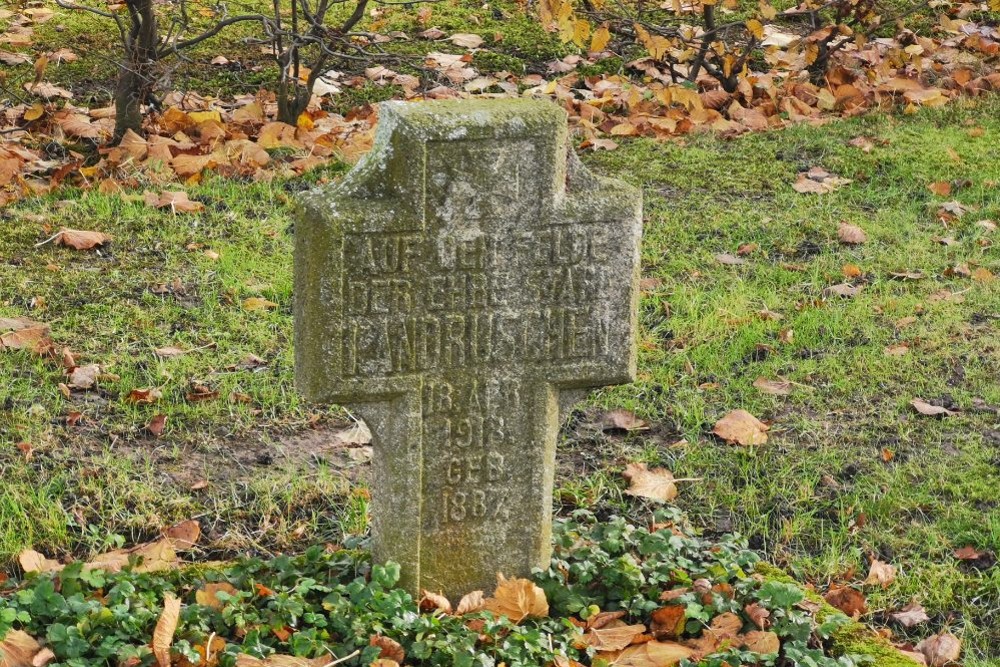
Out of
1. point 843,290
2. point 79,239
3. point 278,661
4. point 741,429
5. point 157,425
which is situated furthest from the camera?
point 79,239

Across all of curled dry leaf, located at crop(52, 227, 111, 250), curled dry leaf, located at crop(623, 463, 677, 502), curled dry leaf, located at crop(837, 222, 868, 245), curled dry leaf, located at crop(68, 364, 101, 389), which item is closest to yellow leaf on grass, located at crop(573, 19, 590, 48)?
curled dry leaf, located at crop(837, 222, 868, 245)

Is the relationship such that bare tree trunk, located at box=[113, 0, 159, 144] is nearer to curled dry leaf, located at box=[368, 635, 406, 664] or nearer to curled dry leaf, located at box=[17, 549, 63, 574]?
curled dry leaf, located at box=[17, 549, 63, 574]

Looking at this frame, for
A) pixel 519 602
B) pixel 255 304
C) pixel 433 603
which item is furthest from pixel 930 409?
pixel 255 304

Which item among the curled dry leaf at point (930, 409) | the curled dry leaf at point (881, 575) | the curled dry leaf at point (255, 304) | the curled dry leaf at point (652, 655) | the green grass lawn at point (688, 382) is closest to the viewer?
the curled dry leaf at point (652, 655)

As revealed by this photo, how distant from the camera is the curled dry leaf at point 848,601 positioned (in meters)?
3.88

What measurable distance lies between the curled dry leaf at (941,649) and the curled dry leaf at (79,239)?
3.70 m

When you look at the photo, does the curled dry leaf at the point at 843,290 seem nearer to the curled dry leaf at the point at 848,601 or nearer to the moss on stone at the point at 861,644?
the curled dry leaf at the point at 848,601

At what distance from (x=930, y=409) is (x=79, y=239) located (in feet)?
11.3

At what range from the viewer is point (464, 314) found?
3.50 meters

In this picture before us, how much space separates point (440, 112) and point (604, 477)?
1.59 meters

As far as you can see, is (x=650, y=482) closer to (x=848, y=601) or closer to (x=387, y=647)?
(x=848, y=601)

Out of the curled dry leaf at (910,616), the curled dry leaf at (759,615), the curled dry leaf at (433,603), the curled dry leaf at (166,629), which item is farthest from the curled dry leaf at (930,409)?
the curled dry leaf at (166,629)

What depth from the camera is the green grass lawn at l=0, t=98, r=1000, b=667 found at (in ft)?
13.8

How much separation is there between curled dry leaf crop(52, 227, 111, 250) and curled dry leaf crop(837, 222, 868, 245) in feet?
10.5
